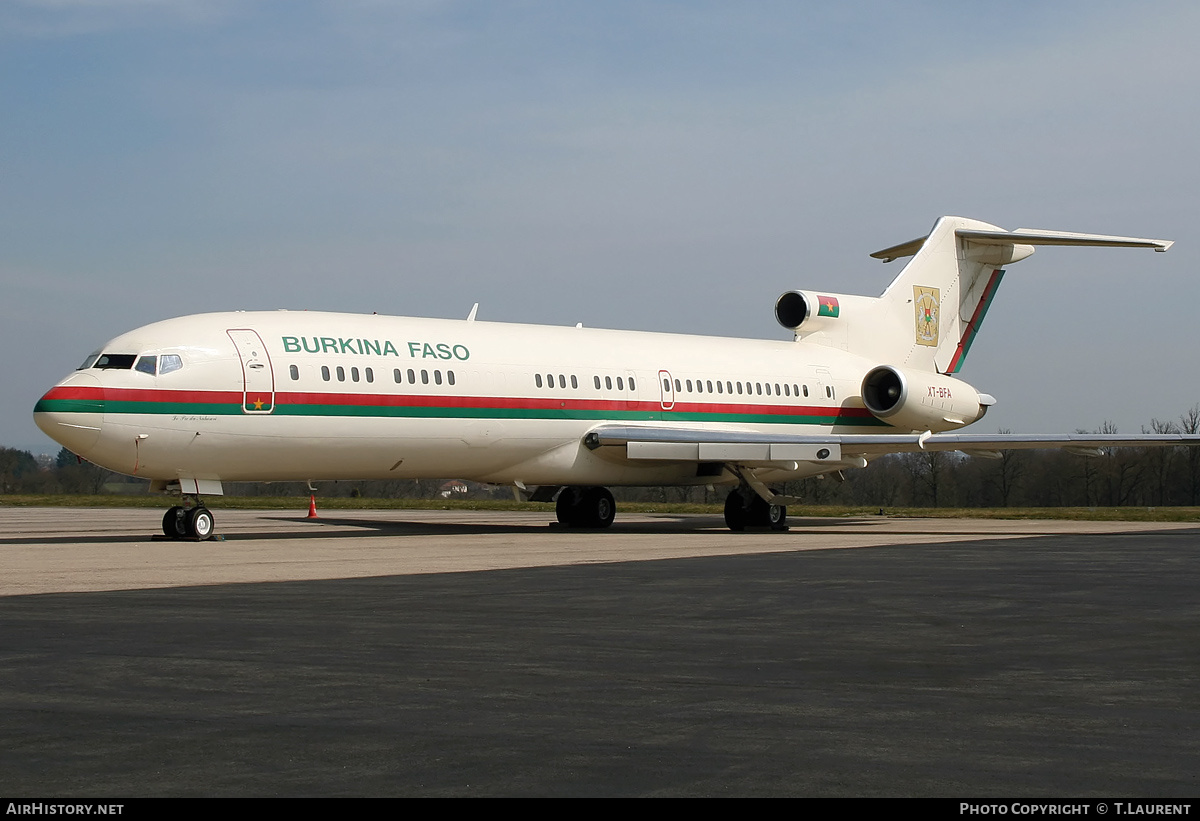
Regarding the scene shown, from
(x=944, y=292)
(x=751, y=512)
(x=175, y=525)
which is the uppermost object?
(x=944, y=292)

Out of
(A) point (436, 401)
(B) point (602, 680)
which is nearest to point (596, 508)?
(A) point (436, 401)

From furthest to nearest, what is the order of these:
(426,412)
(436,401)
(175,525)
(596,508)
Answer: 1. (596,508)
2. (436,401)
3. (426,412)
4. (175,525)

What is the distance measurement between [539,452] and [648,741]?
69.4ft

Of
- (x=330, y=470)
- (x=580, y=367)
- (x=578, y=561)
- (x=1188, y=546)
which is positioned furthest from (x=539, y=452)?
(x=1188, y=546)

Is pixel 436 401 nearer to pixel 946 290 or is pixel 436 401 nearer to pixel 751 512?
pixel 751 512

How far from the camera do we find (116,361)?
21922 mm

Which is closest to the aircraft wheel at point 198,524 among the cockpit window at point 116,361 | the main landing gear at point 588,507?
the cockpit window at point 116,361

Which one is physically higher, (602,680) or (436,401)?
(436,401)

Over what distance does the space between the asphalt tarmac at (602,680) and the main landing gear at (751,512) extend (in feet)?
43.2

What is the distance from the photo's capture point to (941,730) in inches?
256

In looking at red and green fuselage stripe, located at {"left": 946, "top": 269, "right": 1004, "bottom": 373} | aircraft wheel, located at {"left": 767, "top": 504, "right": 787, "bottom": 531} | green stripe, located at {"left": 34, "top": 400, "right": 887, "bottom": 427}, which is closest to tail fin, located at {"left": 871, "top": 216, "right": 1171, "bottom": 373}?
red and green fuselage stripe, located at {"left": 946, "top": 269, "right": 1004, "bottom": 373}

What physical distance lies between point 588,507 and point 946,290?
40.2ft

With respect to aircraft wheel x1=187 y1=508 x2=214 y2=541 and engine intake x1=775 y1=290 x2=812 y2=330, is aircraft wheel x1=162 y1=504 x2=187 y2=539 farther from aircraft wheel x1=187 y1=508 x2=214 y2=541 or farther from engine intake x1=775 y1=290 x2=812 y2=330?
engine intake x1=775 y1=290 x2=812 y2=330
